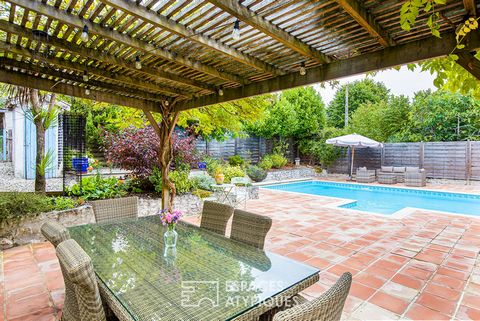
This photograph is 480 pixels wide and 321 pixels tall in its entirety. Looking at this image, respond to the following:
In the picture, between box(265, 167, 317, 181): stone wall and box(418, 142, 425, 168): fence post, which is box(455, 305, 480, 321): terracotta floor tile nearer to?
box(265, 167, 317, 181): stone wall

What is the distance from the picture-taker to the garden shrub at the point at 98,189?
18.4ft

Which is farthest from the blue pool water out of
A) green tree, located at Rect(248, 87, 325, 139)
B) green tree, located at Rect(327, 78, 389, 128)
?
green tree, located at Rect(327, 78, 389, 128)

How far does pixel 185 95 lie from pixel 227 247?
310 centimetres

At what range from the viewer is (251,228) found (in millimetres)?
2318

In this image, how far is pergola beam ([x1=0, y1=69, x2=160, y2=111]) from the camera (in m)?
3.42

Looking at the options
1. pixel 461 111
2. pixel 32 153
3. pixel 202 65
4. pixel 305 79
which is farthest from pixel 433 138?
pixel 32 153

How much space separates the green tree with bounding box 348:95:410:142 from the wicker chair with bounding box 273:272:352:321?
49.1 feet

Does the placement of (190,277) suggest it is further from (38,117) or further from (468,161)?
(468,161)

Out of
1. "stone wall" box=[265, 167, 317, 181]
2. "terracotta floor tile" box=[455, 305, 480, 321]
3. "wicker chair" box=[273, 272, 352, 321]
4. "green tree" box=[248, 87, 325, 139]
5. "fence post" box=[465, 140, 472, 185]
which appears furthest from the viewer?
"green tree" box=[248, 87, 325, 139]

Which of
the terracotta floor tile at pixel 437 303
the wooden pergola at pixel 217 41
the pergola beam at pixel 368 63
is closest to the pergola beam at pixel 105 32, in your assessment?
the wooden pergola at pixel 217 41

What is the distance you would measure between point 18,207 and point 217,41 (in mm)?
3969

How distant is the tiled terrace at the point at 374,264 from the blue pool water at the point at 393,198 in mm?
2100

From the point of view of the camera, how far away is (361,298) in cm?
266

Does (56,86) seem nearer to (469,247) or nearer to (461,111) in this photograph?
(469,247)
